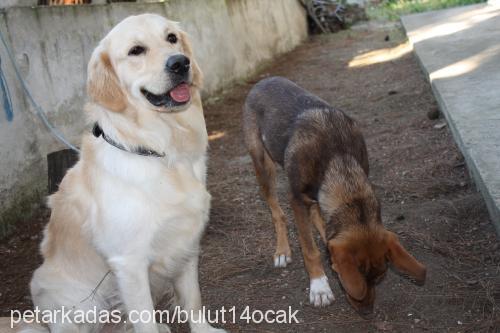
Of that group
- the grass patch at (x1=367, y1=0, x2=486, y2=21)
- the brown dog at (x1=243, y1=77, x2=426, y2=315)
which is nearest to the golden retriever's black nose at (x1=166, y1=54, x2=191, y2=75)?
the brown dog at (x1=243, y1=77, x2=426, y2=315)

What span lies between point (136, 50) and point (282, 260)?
204 centimetres

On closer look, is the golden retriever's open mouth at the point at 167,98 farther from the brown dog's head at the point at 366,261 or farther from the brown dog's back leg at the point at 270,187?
the brown dog's back leg at the point at 270,187

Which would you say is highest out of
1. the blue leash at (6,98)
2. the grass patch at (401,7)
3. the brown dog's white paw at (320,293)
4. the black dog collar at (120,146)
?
A: the blue leash at (6,98)

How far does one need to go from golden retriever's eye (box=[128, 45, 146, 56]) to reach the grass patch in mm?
13801

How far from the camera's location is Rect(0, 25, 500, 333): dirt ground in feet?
11.7

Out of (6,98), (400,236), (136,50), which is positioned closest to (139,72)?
(136,50)

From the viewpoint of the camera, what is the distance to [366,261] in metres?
3.07

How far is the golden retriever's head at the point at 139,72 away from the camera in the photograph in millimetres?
3164

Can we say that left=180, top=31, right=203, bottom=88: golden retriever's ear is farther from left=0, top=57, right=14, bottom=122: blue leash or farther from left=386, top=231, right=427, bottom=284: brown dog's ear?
left=0, top=57, right=14, bottom=122: blue leash

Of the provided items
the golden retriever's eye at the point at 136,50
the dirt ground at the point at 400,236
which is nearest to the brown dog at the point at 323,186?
the dirt ground at the point at 400,236

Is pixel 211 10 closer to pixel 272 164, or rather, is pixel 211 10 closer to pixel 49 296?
pixel 272 164

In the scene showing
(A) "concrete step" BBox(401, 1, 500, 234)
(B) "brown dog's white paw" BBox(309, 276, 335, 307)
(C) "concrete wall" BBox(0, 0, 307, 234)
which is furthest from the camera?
(C) "concrete wall" BBox(0, 0, 307, 234)

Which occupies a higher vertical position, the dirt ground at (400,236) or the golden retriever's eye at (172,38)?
the golden retriever's eye at (172,38)

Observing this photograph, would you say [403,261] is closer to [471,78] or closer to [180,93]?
[180,93]
